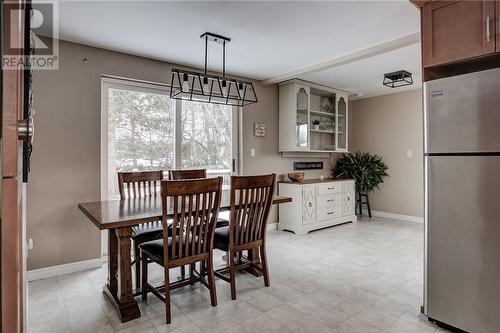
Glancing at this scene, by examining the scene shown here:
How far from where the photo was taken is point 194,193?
6.64ft

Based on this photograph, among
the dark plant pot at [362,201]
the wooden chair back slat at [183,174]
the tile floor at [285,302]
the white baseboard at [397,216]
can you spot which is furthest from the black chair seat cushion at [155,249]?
the white baseboard at [397,216]

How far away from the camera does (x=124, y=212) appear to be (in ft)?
7.02

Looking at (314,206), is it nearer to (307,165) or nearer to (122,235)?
(307,165)

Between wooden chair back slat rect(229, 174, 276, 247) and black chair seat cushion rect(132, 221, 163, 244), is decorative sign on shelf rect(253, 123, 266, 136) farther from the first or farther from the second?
black chair seat cushion rect(132, 221, 163, 244)

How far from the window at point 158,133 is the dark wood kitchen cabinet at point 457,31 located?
268 centimetres

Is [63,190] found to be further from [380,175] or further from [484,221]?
[380,175]

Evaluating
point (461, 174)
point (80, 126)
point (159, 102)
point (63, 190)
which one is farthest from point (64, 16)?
point (461, 174)

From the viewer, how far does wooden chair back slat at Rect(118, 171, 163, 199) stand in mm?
2801

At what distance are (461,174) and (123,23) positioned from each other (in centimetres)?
282

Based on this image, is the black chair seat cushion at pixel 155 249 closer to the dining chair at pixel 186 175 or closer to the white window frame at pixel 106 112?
the dining chair at pixel 186 175

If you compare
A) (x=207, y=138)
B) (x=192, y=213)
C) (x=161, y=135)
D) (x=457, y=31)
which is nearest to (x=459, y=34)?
(x=457, y=31)

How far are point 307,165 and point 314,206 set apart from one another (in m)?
A: 0.89

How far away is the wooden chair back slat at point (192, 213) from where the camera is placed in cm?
197

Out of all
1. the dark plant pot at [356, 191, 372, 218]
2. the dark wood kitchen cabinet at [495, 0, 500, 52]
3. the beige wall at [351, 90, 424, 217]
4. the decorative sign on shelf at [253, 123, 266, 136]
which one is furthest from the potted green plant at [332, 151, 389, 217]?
the dark wood kitchen cabinet at [495, 0, 500, 52]
